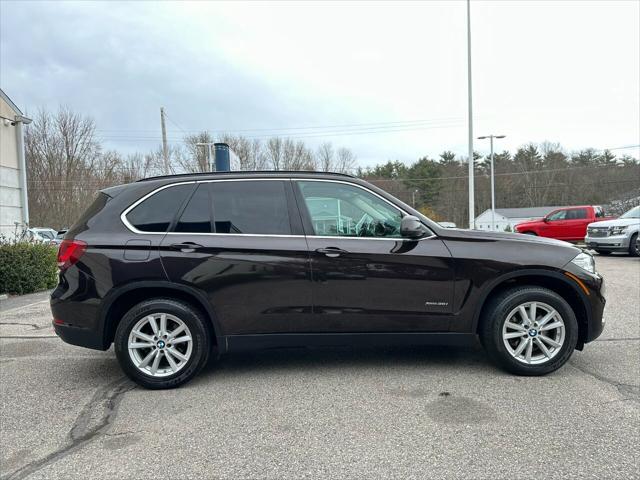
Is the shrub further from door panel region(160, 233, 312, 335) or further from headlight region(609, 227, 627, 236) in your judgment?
headlight region(609, 227, 627, 236)

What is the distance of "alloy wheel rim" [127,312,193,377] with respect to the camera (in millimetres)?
3842

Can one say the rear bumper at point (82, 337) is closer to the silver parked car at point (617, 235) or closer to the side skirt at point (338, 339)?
the side skirt at point (338, 339)

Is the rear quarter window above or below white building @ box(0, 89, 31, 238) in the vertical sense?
below

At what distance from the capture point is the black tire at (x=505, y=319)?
394 cm

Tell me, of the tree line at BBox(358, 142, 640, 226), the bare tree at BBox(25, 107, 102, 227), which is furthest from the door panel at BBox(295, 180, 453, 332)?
the tree line at BBox(358, 142, 640, 226)

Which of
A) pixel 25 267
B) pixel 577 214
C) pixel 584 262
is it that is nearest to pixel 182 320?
pixel 584 262

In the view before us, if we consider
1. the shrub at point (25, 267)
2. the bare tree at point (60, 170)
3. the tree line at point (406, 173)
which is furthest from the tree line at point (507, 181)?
the shrub at point (25, 267)

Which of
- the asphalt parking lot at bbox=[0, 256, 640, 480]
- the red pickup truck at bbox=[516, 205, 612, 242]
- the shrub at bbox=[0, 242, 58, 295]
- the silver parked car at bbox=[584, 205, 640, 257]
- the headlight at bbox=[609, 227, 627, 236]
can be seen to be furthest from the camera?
the red pickup truck at bbox=[516, 205, 612, 242]

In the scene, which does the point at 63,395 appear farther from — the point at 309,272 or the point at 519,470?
the point at 519,470

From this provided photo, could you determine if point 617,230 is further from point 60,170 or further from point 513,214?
point 513,214

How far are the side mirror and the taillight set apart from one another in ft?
8.76

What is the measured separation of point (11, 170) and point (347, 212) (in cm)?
1409

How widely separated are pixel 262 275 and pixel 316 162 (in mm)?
50021

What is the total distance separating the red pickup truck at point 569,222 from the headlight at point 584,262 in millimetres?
17143
